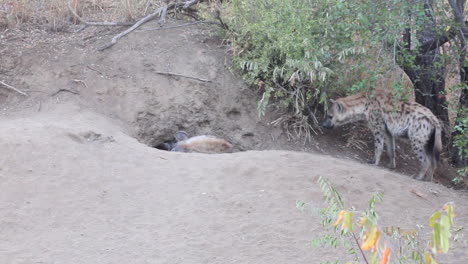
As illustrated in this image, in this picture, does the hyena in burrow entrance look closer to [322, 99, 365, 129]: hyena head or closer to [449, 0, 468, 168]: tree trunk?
[322, 99, 365, 129]: hyena head

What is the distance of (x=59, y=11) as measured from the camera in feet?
28.1

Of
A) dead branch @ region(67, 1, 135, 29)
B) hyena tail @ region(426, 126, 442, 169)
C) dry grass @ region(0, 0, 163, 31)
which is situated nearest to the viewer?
hyena tail @ region(426, 126, 442, 169)

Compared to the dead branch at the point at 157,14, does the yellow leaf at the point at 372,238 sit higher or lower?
higher

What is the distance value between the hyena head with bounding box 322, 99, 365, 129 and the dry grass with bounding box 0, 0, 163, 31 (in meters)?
3.12

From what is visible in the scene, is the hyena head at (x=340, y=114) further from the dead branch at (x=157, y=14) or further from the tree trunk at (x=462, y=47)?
the dead branch at (x=157, y=14)

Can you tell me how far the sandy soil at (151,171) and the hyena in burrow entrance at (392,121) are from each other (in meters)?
0.49

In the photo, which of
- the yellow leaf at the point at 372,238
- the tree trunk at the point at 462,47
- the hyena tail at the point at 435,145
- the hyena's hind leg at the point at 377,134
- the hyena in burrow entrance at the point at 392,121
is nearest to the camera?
the yellow leaf at the point at 372,238

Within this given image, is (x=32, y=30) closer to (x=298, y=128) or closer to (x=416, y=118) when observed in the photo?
(x=298, y=128)

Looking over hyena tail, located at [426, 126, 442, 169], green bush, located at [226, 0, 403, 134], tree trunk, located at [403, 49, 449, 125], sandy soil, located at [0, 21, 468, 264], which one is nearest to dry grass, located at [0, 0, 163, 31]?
sandy soil, located at [0, 21, 468, 264]

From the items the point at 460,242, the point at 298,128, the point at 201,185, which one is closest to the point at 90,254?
the point at 201,185

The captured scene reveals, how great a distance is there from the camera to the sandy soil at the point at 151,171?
4.07 m

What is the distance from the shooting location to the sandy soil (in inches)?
160

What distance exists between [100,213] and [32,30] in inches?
188

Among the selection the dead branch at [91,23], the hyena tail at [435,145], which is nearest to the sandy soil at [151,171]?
the dead branch at [91,23]
